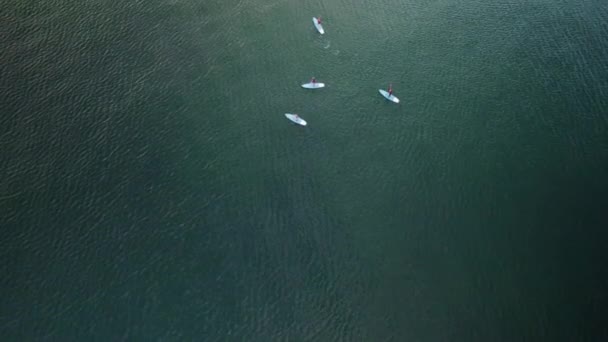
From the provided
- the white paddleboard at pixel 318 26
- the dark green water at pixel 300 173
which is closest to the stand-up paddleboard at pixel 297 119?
the dark green water at pixel 300 173

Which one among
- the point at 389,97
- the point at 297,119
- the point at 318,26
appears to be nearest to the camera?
the point at 297,119

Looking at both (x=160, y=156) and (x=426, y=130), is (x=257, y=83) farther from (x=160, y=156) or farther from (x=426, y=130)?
(x=426, y=130)

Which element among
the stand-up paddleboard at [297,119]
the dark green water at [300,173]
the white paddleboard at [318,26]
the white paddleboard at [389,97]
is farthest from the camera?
the white paddleboard at [318,26]

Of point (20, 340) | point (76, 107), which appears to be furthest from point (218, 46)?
point (20, 340)

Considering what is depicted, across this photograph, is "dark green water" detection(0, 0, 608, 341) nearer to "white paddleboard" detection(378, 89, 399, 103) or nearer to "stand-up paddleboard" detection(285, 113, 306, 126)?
"white paddleboard" detection(378, 89, 399, 103)

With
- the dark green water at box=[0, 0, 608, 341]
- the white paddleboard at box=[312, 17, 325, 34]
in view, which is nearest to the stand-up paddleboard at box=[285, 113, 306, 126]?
the dark green water at box=[0, 0, 608, 341]

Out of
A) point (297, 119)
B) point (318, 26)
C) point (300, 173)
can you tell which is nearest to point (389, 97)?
point (297, 119)

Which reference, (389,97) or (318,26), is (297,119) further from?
(318,26)

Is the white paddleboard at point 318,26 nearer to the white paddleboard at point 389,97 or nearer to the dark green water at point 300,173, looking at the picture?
the dark green water at point 300,173
